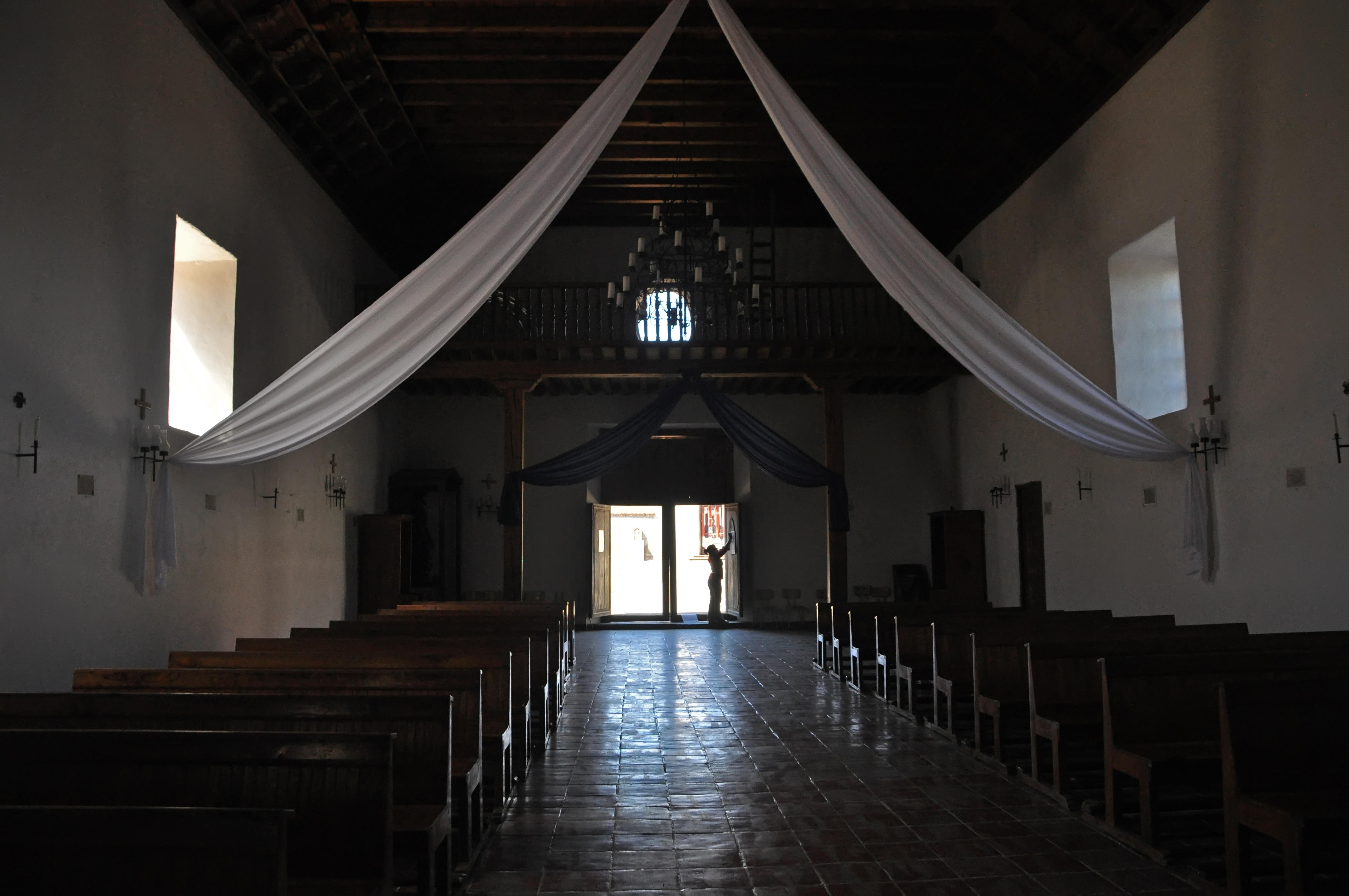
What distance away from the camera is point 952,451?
14.8 m

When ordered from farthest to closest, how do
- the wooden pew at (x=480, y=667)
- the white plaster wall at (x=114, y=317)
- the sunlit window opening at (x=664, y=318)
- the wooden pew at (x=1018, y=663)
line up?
the sunlit window opening at (x=664, y=318), the white plaster wall at (x=114, y=317), the wooden pew at (x=1018, y=663), the wooden pew at (x=480, y=667)

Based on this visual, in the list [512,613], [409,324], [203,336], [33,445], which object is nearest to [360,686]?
[409,324]

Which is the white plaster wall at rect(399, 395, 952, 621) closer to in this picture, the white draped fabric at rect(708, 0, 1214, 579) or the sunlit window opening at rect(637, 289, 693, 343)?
the sunlit window opening at rect(637, 289, 693, 343)

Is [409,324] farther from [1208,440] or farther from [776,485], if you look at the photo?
[776,485]

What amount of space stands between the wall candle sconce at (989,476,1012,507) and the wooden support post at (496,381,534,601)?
243 inches

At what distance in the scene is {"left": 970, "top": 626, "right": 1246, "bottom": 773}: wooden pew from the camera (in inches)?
207

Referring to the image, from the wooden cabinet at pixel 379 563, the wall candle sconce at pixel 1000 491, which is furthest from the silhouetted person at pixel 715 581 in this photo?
the wooden cabinet at pixel 379 563

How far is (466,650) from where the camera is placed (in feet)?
18.6

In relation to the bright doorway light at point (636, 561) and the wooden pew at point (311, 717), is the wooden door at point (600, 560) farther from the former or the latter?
the wooden pew at point (311, 717)

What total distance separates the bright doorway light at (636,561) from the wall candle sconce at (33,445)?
1189 cm

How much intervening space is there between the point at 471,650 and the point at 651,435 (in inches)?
259

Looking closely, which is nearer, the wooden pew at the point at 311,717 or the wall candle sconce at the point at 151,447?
the wooden pew at the point at 311,717

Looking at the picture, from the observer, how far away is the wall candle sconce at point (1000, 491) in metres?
12.3

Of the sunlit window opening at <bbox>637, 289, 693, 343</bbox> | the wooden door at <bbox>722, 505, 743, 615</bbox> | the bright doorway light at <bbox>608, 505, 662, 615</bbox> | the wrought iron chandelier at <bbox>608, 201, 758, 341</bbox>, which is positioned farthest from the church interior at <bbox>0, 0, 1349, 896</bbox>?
the bright doorway light at <bbox>608, 505, 662, 615</bbox>
